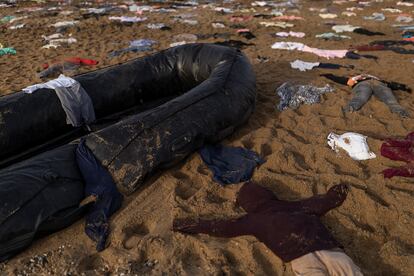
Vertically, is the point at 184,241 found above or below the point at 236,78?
below

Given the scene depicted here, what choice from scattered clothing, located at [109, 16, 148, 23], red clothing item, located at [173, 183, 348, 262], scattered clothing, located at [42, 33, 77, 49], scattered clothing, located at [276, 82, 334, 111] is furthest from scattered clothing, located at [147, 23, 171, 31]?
red clothing item, located at [173, 183, 348, 262]

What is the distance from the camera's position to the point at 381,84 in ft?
16.5

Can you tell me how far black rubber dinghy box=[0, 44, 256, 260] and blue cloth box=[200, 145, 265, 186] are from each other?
16cm

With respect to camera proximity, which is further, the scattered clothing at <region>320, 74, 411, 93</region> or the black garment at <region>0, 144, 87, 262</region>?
the scattered clothing at <region>320, 74, 411, 93</region>

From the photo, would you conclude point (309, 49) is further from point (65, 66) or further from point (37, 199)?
point (37, 199)

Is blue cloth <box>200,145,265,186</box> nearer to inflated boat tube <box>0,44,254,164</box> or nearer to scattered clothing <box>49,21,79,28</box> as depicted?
inflated boat tube <box>0,44,254,164</box>

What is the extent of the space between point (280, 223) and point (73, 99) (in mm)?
2967

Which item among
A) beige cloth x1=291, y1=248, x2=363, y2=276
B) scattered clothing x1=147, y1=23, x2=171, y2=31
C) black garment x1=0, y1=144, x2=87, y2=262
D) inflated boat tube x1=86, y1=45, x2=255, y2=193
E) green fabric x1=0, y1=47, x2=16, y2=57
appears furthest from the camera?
scattered clothing x1=147, y1=23, x2=171, y2=31

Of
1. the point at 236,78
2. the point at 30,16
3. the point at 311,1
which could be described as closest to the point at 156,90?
the point at 236,78

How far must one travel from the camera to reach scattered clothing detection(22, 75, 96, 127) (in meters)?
4.11

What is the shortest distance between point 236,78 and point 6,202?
110 inches

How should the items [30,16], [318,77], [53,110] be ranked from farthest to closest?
[30,16]
[318,77]
[53,110]

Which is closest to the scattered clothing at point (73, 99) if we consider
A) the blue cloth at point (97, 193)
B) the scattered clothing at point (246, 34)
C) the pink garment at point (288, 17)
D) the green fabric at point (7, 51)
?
the blue cloth at point (97, 193)

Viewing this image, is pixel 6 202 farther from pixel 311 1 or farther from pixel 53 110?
pixel 311 1
